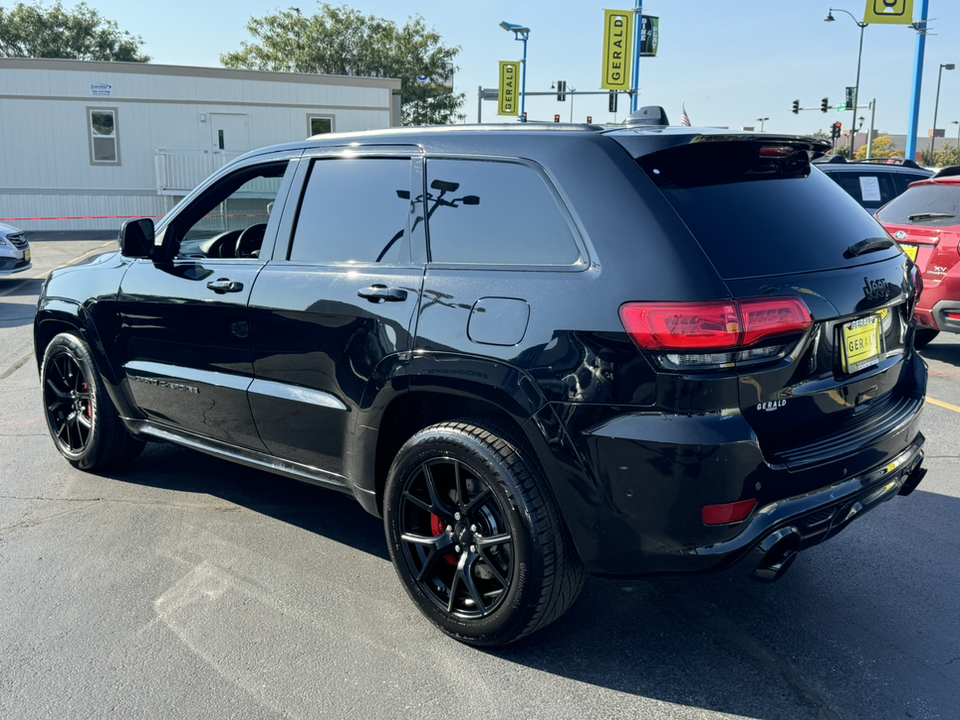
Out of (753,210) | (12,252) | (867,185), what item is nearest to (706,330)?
(753,210)

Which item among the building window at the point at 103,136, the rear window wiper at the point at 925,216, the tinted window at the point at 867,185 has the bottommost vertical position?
the rear window wiper at the point at 925,216

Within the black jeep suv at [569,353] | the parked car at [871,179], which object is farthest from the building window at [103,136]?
the black jeep suv at [569,353]

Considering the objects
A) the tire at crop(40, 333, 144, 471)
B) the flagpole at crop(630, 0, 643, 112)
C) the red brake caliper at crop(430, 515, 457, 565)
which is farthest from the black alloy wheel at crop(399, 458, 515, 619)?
the flagpole at crop(630, 0, 643, 112)

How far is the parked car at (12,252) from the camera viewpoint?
13073mm

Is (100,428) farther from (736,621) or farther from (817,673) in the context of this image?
(817,673)

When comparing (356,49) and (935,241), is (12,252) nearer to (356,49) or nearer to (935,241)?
(935,241)

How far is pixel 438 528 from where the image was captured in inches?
128

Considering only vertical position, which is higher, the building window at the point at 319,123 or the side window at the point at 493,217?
the building window at the point at 319,123

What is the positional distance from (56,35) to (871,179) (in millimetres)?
57418

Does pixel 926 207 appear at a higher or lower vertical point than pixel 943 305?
higher

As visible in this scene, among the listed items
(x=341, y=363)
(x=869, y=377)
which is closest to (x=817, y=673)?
(x=869, y=377)

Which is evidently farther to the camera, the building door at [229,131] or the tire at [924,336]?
the building door at [229,131]

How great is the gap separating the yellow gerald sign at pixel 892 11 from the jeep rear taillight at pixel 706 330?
17078 millimetres

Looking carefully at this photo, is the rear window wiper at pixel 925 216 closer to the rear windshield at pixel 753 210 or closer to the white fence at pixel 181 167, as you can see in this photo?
the rear windshield at pixel 753 210
